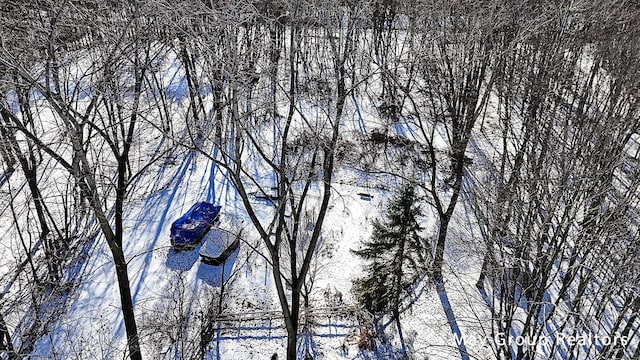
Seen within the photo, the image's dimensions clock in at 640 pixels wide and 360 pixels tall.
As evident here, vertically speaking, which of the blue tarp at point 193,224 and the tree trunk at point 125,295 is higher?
the tree trunk at point 125,295

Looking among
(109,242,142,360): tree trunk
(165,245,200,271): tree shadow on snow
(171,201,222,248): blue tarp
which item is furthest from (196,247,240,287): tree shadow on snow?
(109,242,142,360): tree trunk

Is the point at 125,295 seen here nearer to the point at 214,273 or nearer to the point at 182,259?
the point at 214,273

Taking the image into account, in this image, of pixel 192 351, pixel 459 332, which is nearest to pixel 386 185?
pixel 459 332

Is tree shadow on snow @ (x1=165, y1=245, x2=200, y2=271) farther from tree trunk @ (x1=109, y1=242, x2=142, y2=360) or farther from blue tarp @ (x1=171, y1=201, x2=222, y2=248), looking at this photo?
tree trunk @ (x1=109, y1=242, x2=142, y2=360)

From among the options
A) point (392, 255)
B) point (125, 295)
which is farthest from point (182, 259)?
point (392, 255)

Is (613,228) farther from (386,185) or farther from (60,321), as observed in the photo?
(60,321)

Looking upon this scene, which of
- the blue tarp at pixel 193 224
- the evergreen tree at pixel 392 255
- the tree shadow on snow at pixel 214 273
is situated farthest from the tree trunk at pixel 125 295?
the evergreen tree at pixel 392 255

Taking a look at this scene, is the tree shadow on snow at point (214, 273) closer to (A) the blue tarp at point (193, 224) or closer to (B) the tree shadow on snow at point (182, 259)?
(B) the tree shadow on snow at point (182, 259)
